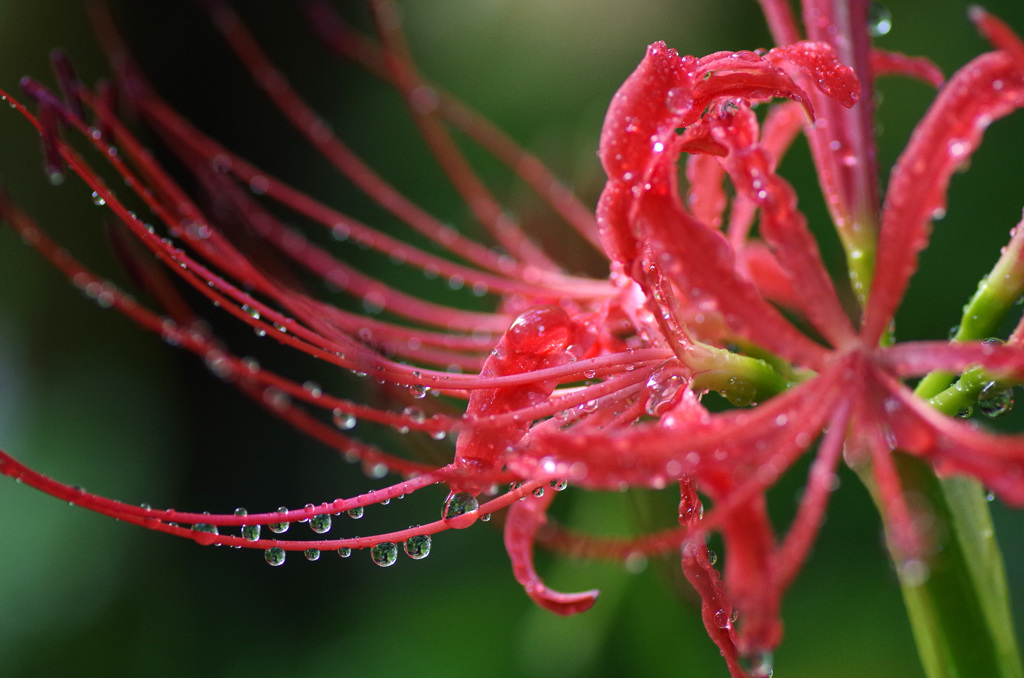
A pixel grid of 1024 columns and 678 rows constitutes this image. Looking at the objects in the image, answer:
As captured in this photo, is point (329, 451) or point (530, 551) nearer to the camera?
point (530, 551)

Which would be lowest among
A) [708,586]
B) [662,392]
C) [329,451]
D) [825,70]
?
[708,586]

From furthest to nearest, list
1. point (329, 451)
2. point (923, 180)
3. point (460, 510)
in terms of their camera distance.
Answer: point (329, 451) < point (460, 510) < point (923, 180)

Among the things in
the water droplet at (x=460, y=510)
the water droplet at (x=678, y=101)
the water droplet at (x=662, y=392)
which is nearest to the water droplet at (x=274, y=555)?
the water droplet at (x=460, y=510)

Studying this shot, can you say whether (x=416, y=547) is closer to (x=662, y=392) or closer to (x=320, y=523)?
(x=320, y=523)

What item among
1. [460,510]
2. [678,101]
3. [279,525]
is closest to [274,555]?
[279,525]

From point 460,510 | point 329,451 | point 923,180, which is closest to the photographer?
point 923,180

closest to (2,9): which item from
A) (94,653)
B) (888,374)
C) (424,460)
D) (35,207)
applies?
(35,207)
